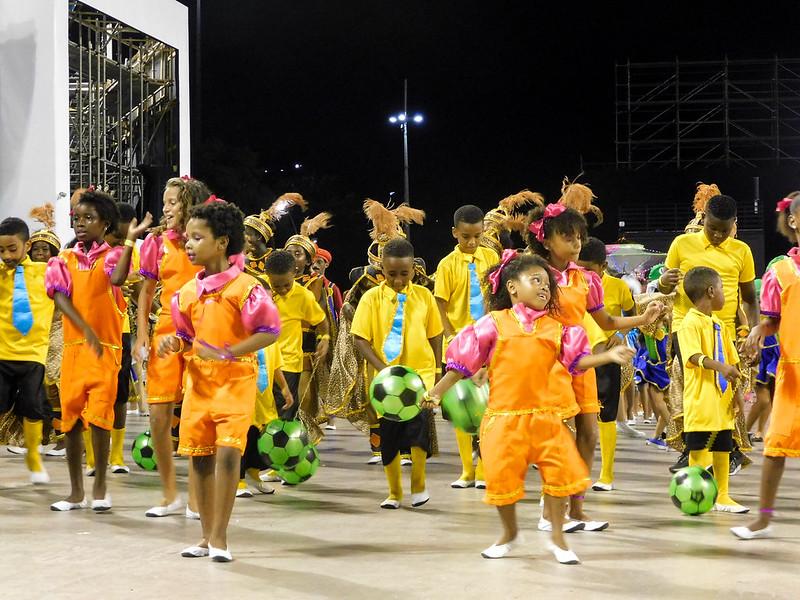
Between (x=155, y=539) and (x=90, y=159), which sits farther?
(x=90, y=159)

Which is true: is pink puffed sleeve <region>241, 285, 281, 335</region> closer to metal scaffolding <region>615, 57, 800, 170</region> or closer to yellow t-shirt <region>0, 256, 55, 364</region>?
yellow t-shirt <region>0, 256, 55, 364</region>

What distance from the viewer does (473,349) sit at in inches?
211

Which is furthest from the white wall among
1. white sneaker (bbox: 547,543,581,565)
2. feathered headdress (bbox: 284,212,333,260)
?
white sneaker (bbox: 547,543,581,565)

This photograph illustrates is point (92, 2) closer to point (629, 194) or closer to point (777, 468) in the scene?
point (629, 194)

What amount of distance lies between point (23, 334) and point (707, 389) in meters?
4.81

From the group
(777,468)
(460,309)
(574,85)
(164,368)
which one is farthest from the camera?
(574,85)

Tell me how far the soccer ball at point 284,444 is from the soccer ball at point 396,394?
29.1 inches

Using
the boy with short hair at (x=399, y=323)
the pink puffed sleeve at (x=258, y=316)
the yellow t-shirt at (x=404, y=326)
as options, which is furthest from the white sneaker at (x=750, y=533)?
the pink puffed sleeve at (x=258, y=316)

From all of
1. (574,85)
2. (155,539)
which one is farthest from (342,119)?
(155,539)

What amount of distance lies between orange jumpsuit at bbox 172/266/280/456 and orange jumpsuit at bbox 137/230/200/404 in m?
1.15

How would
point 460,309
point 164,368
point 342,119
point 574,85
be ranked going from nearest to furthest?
point 164,368
point 460,309
point 574,85
point 342,119

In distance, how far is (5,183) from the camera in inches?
833

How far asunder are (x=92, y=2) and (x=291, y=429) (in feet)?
59.3

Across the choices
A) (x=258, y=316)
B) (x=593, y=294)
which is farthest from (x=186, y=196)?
(x=593, y=294)
